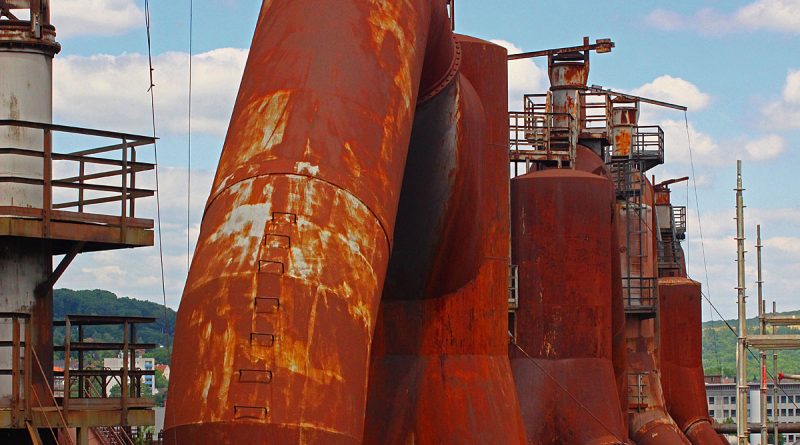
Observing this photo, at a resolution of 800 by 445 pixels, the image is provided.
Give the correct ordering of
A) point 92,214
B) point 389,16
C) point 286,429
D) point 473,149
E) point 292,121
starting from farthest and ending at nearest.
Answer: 1. point 473,149
2. point 92,214
3. point 389,16
4. point 292,121
5. point 286,429

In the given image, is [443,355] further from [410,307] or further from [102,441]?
[102,441]

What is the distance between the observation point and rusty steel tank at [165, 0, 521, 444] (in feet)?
26.0

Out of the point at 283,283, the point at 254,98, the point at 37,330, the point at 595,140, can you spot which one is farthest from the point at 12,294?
the point at 595,140

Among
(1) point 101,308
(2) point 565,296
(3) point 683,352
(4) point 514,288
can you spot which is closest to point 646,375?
(3) point 683,352

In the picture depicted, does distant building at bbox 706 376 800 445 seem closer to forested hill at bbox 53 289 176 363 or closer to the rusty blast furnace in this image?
forested hill at bbox 53 289 176 363

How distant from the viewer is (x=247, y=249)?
8.27 metres

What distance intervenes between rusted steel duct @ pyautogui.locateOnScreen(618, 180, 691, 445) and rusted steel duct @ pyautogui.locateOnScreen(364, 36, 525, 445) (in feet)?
65.6

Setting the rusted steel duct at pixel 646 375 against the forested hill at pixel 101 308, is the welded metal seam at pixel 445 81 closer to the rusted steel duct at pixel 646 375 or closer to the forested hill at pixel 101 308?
the rusted steel duct at pixel 646 375

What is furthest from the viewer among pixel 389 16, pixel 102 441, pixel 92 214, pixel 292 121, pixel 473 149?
pixel 102 441

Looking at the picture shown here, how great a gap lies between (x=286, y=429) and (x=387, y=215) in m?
1.91

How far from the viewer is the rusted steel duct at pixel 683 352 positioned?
3994cm

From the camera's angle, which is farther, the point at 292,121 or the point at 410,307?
the point at 410,307

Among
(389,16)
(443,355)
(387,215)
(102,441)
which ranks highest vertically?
(389,16)

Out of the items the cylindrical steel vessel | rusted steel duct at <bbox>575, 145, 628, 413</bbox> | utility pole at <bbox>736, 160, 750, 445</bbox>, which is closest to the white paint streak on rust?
the cylindrical steel vessel
